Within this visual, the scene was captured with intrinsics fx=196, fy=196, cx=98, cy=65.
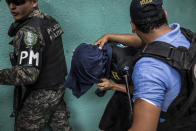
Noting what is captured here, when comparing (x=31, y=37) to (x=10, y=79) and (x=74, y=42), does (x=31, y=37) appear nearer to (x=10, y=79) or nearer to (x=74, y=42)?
(x=10, y=79)

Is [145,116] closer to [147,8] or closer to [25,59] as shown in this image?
[147,8]

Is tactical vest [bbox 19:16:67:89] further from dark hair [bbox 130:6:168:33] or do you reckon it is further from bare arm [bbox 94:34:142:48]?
dark hair [bbox 130:6:168:33]

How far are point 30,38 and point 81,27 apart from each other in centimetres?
70

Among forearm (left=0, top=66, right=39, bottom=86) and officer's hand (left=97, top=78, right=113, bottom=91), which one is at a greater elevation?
forearm (left=0, top=66, right=39, bottom=86)

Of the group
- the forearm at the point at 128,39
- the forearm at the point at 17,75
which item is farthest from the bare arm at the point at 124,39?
the forearm at the point at 17,75

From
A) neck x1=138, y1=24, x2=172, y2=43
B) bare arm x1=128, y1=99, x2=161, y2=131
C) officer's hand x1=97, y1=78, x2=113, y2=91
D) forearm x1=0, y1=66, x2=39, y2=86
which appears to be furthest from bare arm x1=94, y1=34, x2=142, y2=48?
Result: bare arm x1=128, y1=99, x2=161, y2=131

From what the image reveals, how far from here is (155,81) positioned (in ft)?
2.59

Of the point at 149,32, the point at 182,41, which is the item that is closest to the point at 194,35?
the point at 182,41

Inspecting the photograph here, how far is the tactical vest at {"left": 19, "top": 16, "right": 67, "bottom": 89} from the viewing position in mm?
1359

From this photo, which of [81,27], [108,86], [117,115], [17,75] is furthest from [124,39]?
[17,75]

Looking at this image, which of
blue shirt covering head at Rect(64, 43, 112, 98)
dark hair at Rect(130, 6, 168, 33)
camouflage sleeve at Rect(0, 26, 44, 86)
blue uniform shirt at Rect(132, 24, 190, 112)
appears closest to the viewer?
blue uniform shirt at Rect(132, 24, 190, 112)

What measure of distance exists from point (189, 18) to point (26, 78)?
Answer: 208cm

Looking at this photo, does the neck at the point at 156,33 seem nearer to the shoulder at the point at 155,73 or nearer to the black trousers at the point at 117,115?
the shoulder at the point at 155,73

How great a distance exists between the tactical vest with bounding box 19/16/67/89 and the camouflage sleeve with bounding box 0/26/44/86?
97 millimetres
